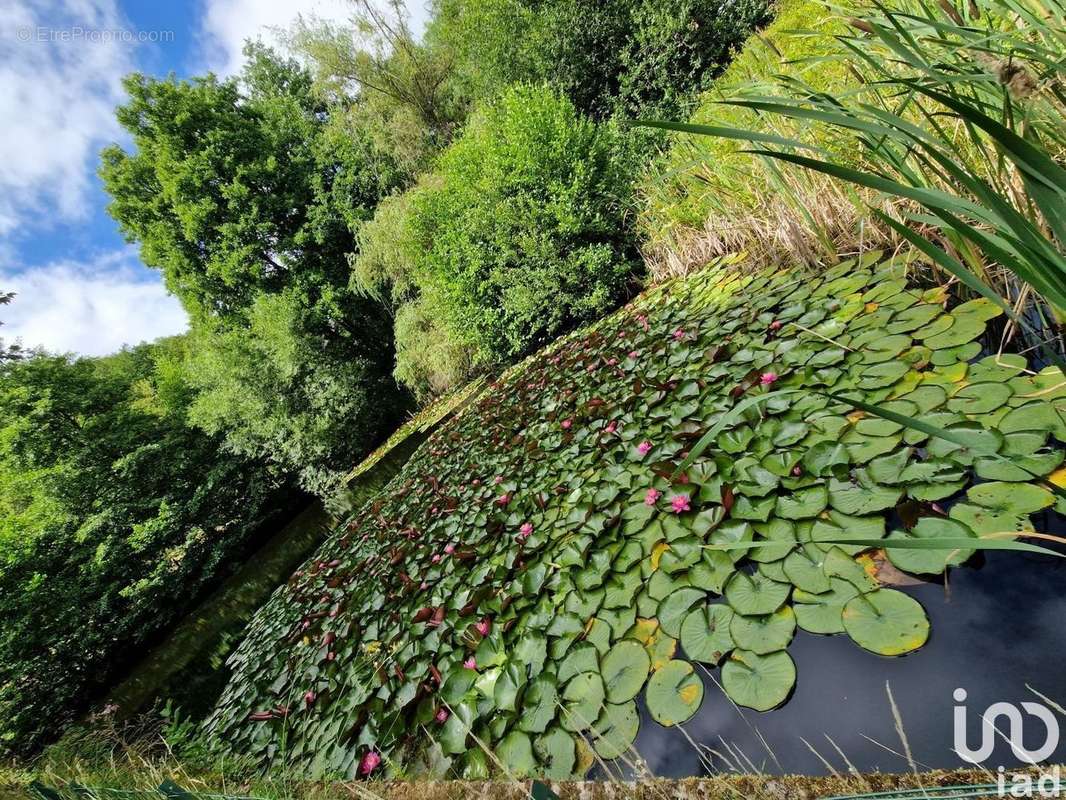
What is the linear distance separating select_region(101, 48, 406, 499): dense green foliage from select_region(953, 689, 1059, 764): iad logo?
9690mm

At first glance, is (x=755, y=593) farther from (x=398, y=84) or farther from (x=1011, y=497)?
(x=398, y=84)

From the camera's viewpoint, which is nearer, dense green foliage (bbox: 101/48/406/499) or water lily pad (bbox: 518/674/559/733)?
water lily pad (bbox: 518/674/559/733)

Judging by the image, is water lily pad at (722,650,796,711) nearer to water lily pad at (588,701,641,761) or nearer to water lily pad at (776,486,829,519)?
water lily pad at (588,701,641,761)

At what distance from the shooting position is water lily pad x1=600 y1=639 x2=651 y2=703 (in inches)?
51.4

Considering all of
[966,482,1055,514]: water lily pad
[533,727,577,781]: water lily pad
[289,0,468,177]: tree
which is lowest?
[966,482,1055,514]: water lily pad

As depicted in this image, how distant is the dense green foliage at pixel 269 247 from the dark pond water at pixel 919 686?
9315 mm

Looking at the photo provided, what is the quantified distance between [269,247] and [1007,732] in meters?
13.7

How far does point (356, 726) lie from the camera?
1.85 metres

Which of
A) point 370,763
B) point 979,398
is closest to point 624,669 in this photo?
point 370,763

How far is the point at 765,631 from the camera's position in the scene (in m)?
1.21

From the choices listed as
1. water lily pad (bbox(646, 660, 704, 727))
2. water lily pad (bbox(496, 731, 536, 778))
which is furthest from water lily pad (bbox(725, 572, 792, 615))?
water lily pad (bbox(496, 731, 536, 778))

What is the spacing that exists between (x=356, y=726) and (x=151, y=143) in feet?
46.6

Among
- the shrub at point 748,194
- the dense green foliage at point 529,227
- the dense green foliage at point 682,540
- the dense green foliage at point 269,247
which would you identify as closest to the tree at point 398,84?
the dense green foliage at point 269,247

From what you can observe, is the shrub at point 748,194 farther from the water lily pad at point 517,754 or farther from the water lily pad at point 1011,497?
the water lily pad at point 517,754
